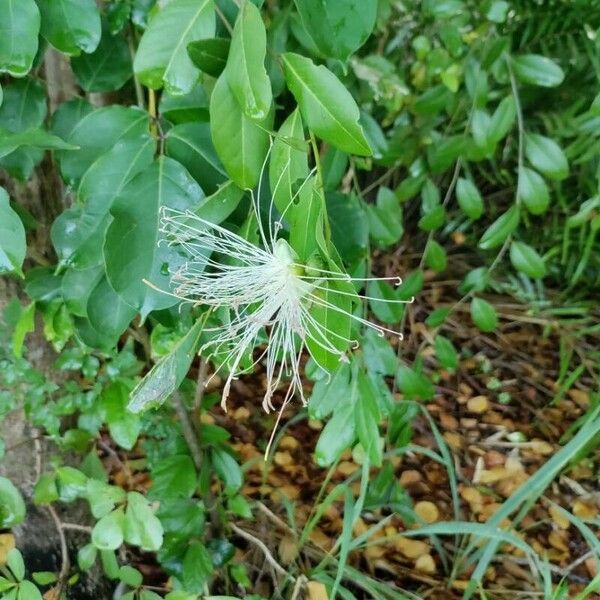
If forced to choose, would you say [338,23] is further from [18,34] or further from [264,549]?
[264,549]

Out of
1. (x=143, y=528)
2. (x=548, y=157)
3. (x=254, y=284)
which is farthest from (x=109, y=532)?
(x=548, y=157)

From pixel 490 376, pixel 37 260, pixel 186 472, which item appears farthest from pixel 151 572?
pixel 490 376

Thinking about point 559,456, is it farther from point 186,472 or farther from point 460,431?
point 460,431

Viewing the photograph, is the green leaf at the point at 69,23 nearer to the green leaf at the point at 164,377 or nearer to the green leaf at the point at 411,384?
the green leaf at the point at 164,377

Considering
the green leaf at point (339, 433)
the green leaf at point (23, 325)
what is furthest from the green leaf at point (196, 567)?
the green leaf at point (23, 325)

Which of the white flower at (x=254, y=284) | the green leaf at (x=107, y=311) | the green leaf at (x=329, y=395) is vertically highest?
the white flower at (x=254, y=284)

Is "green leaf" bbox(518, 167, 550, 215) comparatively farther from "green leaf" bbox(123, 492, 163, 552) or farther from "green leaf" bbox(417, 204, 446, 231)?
"green leaf" bbox(123, 492, 163, 552)
